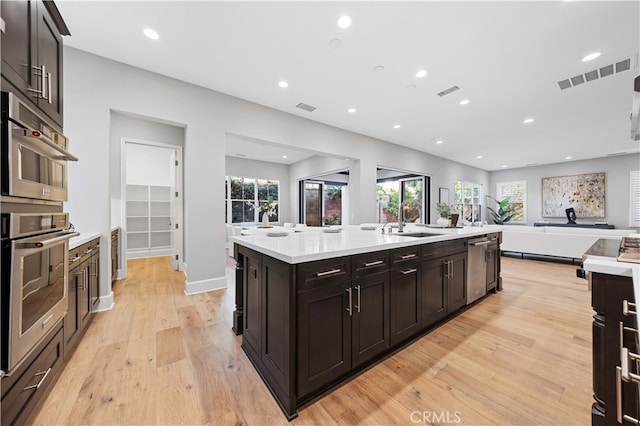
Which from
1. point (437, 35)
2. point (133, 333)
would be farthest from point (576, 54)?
point (133, 333)

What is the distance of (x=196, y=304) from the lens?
301 centimetres

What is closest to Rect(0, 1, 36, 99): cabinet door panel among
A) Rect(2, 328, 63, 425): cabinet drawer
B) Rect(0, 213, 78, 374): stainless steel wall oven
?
Rect(0, 213, 78, 374): stainless steel wall oven

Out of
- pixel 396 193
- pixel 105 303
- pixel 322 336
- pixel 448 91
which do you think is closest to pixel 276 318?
pixel 322 336

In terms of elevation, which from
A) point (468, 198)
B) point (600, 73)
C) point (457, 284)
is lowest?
point (457, 284)

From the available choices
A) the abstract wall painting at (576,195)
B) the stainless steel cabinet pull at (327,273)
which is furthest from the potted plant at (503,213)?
the stainless steel cabinet pull at (327,273)

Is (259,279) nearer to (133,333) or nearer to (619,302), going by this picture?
(133,333)

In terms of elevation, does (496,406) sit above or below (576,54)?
below

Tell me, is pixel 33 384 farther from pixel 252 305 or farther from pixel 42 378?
pixel 252 305

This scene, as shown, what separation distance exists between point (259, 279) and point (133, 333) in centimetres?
163

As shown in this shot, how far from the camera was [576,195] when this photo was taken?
816cm

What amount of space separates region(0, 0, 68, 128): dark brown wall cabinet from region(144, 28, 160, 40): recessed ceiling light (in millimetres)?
Answer: 887

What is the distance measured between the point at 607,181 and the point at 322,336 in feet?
37.2

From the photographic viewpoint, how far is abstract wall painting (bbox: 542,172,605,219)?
7.79m

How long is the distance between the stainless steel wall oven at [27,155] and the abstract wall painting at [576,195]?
40.8ft
